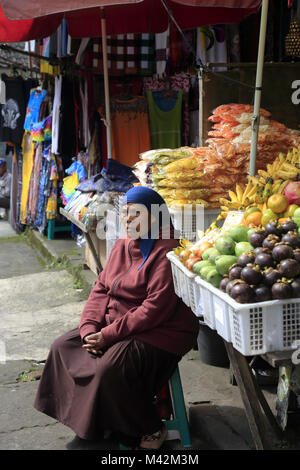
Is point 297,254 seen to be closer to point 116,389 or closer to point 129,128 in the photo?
point 116,389

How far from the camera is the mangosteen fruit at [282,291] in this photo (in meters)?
2.01

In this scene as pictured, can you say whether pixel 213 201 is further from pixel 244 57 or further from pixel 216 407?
pixel 244 57

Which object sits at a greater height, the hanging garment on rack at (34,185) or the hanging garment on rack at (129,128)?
the hanging garment on rack at (129,128)

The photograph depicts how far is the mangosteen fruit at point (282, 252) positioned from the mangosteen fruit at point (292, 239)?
0.05m

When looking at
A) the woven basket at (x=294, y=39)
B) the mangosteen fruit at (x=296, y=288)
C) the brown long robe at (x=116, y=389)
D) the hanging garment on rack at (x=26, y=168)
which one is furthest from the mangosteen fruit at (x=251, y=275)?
the hanging garment on rack at (x=26, y=168)

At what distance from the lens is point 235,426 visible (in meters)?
3.21

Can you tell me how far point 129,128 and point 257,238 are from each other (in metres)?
4.96

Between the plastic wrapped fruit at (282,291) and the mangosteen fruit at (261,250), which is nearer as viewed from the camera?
the plastic wrapped fruit at (282,291)

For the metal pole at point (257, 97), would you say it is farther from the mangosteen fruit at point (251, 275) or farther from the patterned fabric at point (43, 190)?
the patterned fabric at point (43, 190)

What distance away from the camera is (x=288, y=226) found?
7.72ft

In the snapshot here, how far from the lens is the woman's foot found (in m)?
2.96

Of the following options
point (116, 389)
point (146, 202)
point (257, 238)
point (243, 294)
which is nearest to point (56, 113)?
point (146, 202)

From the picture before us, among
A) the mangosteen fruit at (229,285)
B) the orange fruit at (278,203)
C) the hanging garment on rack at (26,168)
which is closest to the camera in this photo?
the mangosteen fruit at (229,285)

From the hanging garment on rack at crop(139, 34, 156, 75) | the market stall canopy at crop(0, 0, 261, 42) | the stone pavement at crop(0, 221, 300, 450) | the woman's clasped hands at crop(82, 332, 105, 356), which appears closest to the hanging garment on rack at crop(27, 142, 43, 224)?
the stone pavement at crop(0, 221, 300, 450)
